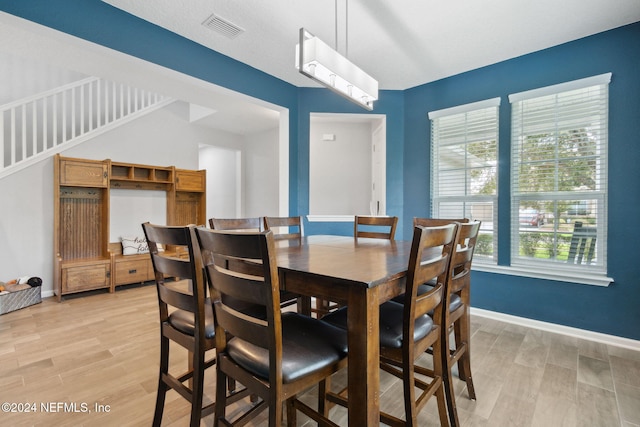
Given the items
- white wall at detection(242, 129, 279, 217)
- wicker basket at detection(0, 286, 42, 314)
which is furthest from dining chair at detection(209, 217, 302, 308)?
white wall at detection(242, 129, 279, 217)

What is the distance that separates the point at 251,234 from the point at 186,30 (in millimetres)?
2613

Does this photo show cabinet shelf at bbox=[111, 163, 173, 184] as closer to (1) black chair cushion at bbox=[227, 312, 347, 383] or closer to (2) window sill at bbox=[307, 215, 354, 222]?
(2) window sill at bbox=[307, 215, 354, 222]

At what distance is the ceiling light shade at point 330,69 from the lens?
1724 millimetres

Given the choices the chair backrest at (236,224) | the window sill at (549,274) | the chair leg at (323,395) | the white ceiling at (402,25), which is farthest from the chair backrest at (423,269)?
the window sill at (549,274)

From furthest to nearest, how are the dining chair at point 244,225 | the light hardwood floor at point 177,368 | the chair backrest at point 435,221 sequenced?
1. the chair backrest at point 435,221
2. the dining chair at point 244,225
3. the light hardwood floor at point 177,368

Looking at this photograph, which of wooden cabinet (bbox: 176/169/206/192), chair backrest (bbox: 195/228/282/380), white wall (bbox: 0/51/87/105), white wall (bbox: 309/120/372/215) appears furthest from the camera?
wooden cabinet (bbox: 176/169/206/192)

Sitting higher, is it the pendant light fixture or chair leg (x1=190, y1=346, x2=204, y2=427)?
the pendant light fixture

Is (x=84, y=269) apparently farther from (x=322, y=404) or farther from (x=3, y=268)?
(x=322, y=404)

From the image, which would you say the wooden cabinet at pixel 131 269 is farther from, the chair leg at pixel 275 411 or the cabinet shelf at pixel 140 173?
the chair leg at pixel 275 411

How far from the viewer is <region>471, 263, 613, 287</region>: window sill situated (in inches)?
100

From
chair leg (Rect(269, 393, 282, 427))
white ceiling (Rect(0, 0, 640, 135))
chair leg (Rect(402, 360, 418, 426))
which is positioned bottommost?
chair leg (Rect(402, 360, 418, 426))

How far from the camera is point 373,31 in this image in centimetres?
262

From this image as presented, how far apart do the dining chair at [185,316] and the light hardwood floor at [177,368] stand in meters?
0.39

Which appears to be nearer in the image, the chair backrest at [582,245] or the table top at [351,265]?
the table top at [351,265]
